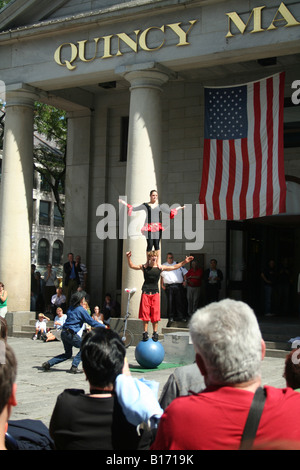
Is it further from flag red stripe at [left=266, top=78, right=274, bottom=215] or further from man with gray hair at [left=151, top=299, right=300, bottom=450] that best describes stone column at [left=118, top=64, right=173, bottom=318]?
man with gray hair at [left=151, top=299, right=300, bottom=450]

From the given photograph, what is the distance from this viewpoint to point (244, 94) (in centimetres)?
1775

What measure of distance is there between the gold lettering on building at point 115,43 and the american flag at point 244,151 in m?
2.24

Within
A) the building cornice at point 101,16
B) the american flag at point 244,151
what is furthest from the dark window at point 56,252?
the american flag at point 244,151

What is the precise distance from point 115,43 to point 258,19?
4.53m

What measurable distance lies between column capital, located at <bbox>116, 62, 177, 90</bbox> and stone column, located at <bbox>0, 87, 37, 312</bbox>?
13.4 feet

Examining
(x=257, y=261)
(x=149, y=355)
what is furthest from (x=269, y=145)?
(x=149, y=355)

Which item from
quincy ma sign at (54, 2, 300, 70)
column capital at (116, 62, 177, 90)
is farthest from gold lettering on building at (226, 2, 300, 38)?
column capital at (116, 62, 177, 90)

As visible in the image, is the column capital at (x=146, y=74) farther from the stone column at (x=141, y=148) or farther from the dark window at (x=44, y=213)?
the dark window at (x=44, y=213)

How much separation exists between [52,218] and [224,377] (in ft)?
217

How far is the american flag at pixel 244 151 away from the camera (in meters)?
16.8

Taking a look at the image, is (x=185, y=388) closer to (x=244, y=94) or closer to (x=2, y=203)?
(x=244, y=94)

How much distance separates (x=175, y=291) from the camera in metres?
19.0

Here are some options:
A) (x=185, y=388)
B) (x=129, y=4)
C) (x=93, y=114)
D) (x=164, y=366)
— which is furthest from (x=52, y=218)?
(x=185, y=388)

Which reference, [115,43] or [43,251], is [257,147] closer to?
[115,43]
